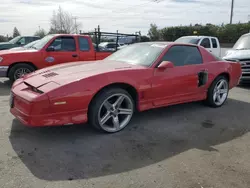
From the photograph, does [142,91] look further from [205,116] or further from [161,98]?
[205,116]

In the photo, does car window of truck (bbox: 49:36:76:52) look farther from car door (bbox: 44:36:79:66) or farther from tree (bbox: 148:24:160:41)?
tree (bbox: 148:24:160:41)

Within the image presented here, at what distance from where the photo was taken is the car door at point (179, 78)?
4254 millimetres

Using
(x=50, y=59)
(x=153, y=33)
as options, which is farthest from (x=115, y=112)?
(x=153, y=33)

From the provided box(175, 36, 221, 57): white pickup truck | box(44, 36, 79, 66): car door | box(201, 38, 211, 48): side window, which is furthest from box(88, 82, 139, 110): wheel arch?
box(201, 38, 211, 48): side window

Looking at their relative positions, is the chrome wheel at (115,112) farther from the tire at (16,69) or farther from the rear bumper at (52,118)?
the tire at (16,69)

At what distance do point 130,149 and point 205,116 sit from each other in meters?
2.13

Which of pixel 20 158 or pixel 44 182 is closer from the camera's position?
pixel 44 182

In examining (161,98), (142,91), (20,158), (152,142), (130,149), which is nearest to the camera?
(20,158)

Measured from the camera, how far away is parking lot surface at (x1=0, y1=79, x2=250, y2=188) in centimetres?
264

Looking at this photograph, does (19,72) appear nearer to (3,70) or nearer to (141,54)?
(3,70)

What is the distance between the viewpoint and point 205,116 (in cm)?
482

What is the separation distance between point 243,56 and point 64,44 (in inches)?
224

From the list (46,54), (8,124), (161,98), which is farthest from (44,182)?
(46,54)

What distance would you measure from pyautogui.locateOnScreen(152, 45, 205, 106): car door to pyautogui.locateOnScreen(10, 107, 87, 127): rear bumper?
1.37 meters
